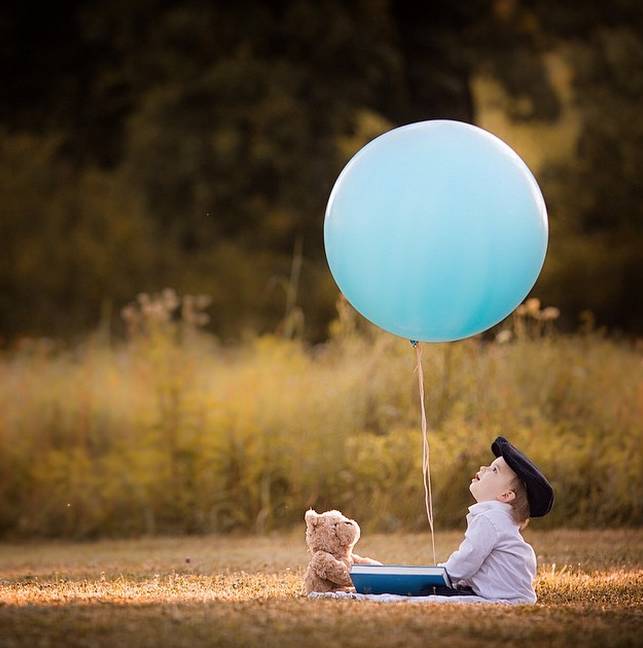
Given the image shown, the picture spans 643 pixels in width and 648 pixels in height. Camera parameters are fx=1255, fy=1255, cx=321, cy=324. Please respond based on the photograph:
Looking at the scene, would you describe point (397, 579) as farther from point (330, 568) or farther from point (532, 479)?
point (532, 479)

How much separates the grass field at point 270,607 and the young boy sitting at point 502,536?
182 millimetres

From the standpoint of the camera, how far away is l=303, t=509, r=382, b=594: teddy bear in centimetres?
523

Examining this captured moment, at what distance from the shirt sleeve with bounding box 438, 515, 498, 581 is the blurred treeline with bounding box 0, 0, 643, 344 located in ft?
11.7

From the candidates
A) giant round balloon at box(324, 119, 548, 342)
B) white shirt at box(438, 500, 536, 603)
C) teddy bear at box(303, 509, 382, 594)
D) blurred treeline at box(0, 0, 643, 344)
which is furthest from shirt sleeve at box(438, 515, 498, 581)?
blurred treeline at box(0, 0, 643, 344)

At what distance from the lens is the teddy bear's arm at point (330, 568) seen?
5215 millimetres

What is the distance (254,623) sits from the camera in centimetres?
438

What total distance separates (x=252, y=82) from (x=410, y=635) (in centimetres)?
980

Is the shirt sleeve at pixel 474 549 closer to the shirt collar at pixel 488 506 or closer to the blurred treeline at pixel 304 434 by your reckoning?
the shirt collar at pixel 488 506

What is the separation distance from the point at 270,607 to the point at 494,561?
3.23ft

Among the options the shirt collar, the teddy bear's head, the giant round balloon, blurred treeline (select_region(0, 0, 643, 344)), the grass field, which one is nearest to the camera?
the grass field

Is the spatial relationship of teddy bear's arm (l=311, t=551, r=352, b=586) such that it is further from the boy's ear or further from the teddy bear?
the boy's ear

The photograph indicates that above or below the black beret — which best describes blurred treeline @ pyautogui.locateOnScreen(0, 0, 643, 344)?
above

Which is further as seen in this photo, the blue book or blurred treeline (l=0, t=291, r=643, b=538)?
blurred treeline (l=0, t=291, r=643, b=538)

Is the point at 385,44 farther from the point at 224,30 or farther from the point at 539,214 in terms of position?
the point at 539,214
